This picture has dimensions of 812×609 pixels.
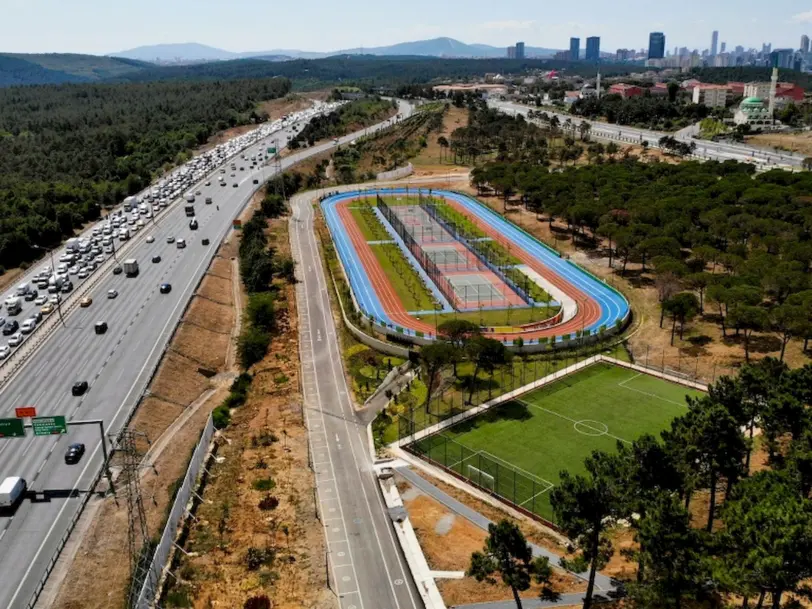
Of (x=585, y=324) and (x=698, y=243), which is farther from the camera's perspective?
(x=698, y=243)

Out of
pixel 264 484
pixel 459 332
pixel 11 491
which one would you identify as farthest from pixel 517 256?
pixel 11 491

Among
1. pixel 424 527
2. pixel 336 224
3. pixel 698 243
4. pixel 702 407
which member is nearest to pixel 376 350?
pixel 424 527

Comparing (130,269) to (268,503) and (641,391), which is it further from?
(641,391)

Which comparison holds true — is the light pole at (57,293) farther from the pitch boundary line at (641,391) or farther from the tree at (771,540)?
the tree at (771,540)

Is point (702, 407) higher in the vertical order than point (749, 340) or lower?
higher

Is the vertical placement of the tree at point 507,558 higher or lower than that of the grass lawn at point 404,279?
higher

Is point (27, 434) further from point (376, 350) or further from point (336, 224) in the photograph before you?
point (336, 224)

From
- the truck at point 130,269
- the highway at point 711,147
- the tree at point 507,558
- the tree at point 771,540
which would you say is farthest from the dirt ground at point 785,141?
the tree at point 507,558
